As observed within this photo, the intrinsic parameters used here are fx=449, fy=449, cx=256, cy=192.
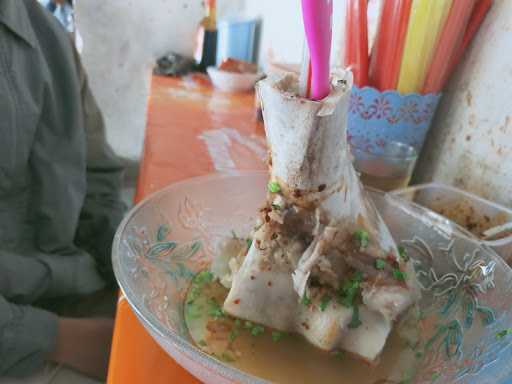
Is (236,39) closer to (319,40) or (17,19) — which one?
(17,19)

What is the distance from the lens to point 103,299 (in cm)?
84

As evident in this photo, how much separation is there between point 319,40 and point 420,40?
1.02 feet

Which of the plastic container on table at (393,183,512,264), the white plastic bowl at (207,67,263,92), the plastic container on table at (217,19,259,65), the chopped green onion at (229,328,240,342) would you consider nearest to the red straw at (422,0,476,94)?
the plastic container on table at (393,183,512,264)

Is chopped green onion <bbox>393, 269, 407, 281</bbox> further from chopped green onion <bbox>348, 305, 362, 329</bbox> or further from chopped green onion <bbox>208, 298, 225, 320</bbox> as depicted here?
chopped green onion <bbox>208, 298, 225, 320</bbox>

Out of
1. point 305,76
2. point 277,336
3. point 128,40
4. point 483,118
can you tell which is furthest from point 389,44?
point 128,40

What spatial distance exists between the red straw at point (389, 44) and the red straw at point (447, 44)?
0.04 m

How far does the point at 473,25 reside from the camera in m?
0.56

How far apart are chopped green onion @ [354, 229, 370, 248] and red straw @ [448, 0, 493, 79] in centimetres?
33

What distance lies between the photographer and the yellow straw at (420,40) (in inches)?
21.0

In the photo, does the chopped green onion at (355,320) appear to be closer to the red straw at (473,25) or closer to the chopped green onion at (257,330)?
the chopped green onion at (257,330)

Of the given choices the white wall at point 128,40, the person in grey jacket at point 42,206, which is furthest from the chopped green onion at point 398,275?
the white wall at point 128,40

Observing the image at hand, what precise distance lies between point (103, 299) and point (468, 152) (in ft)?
2.19

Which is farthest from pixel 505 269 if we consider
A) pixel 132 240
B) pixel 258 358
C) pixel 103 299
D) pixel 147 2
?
pixel 147 2

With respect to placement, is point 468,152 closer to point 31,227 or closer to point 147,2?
point 31,227
